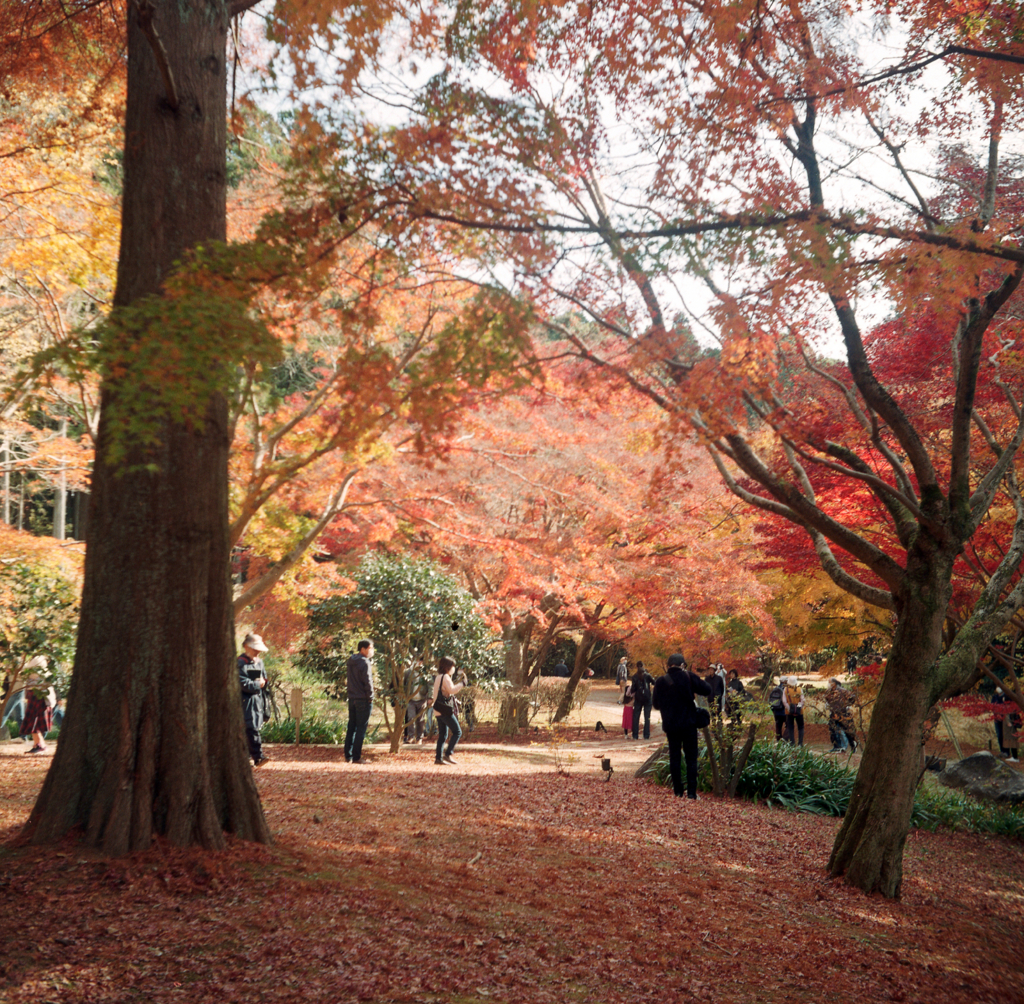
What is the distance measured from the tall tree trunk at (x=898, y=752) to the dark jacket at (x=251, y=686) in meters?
6.33

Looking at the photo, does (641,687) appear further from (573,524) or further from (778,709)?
(573,524)


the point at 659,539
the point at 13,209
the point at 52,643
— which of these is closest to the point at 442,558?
the point at 659,539

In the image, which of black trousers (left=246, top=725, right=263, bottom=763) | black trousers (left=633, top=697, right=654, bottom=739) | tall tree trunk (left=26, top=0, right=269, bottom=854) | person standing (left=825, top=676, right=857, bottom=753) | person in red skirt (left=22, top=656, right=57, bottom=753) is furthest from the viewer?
black trousers (left=633, top=697, right=654, bottom=739)

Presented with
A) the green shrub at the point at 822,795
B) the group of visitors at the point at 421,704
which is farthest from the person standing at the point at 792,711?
the group of visitors at the point at 421,704

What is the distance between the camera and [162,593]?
4367mm

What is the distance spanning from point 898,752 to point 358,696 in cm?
676

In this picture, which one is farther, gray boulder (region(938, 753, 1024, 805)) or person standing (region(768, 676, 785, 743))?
person standing (region(768, 676, 785, 743))

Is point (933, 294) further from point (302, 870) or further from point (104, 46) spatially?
point (104, 46)

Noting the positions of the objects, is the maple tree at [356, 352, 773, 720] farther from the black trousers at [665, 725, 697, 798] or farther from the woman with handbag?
the black trousers at [665, 725, 697, 798]

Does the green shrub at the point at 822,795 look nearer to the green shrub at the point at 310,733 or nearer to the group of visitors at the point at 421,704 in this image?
the group of visitors at the point at 421,704

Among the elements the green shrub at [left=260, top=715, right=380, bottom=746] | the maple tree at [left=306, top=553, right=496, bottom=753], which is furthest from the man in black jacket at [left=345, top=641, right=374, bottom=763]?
the green shrub at [left=260, top=715, right=380, bottom=746]

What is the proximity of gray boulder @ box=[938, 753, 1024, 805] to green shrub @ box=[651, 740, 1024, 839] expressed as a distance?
42 cm

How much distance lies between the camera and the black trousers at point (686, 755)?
9.38 meters

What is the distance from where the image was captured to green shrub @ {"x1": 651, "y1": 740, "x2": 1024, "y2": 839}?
391 inches
